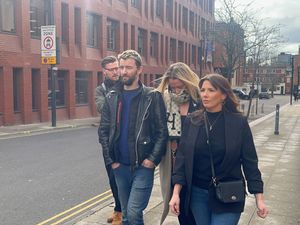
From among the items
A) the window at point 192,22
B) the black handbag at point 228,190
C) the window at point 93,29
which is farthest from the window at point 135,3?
the black handbag at point 228,190

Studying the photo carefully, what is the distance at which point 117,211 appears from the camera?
15.0ft

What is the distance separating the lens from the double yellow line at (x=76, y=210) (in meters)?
4.98

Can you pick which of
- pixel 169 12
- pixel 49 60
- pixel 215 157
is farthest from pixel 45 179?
pixel 169 12

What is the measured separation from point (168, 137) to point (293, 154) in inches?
280

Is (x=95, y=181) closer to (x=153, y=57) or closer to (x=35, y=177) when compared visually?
(x=35, y=177)

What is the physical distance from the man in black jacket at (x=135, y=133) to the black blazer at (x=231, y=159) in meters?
0.56

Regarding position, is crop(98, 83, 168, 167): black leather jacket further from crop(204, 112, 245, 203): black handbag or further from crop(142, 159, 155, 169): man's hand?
crop(204, 112, 245, 203): black handbag

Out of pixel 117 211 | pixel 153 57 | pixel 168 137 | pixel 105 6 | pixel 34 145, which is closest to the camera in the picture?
pixel 168 137

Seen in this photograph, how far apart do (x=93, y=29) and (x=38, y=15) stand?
5.12 meters

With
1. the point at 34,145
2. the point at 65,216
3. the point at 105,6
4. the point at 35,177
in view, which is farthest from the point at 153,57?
the point at 65,216

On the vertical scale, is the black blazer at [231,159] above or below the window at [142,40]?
below

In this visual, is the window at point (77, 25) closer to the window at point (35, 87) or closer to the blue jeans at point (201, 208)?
the window at point (35, 87)

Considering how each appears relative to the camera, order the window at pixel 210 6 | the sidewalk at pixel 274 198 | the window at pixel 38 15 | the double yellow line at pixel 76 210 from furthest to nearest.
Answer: the window at pixel 210 6
the window at pixel 38 15
the double yellow line at pixel 76 210
the sidewalk at pixel 274 198

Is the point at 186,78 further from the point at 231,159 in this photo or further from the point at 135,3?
the point at 135,3
